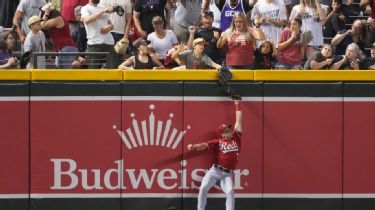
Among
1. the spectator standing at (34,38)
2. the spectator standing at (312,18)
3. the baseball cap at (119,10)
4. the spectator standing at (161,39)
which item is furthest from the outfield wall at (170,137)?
the spectator standing at (312,18)

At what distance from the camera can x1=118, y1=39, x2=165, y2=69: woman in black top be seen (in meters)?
19.2

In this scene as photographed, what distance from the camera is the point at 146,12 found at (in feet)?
70.8

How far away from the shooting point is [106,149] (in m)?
18.4

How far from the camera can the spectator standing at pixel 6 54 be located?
18750mm

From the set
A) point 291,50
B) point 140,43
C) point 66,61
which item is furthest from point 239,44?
point 66,61

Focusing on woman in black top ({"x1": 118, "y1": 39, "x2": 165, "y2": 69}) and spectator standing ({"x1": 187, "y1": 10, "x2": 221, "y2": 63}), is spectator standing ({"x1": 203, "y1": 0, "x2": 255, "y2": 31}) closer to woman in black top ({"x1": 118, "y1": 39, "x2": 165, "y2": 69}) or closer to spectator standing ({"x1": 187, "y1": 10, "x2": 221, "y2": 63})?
spectator standing ({"x1": 187, "y1": 10, "x2": 221, "y2": 63})

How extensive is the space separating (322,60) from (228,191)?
293cm

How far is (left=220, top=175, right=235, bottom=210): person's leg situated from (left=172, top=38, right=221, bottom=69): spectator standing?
1791 millimetres

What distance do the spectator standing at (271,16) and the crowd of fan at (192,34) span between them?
0.7 inches

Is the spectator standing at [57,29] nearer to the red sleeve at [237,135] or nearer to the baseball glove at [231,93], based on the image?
the baseball glove at [231,93]

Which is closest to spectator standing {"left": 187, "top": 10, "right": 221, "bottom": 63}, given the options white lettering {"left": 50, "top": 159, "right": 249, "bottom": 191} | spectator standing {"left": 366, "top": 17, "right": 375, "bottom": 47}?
white lettering {"left": 50, "top": 159, "right": 249, "bottom": 191}

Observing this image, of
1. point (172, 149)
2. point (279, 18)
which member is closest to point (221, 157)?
point (172, 149)

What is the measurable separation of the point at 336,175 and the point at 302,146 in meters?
0.70
